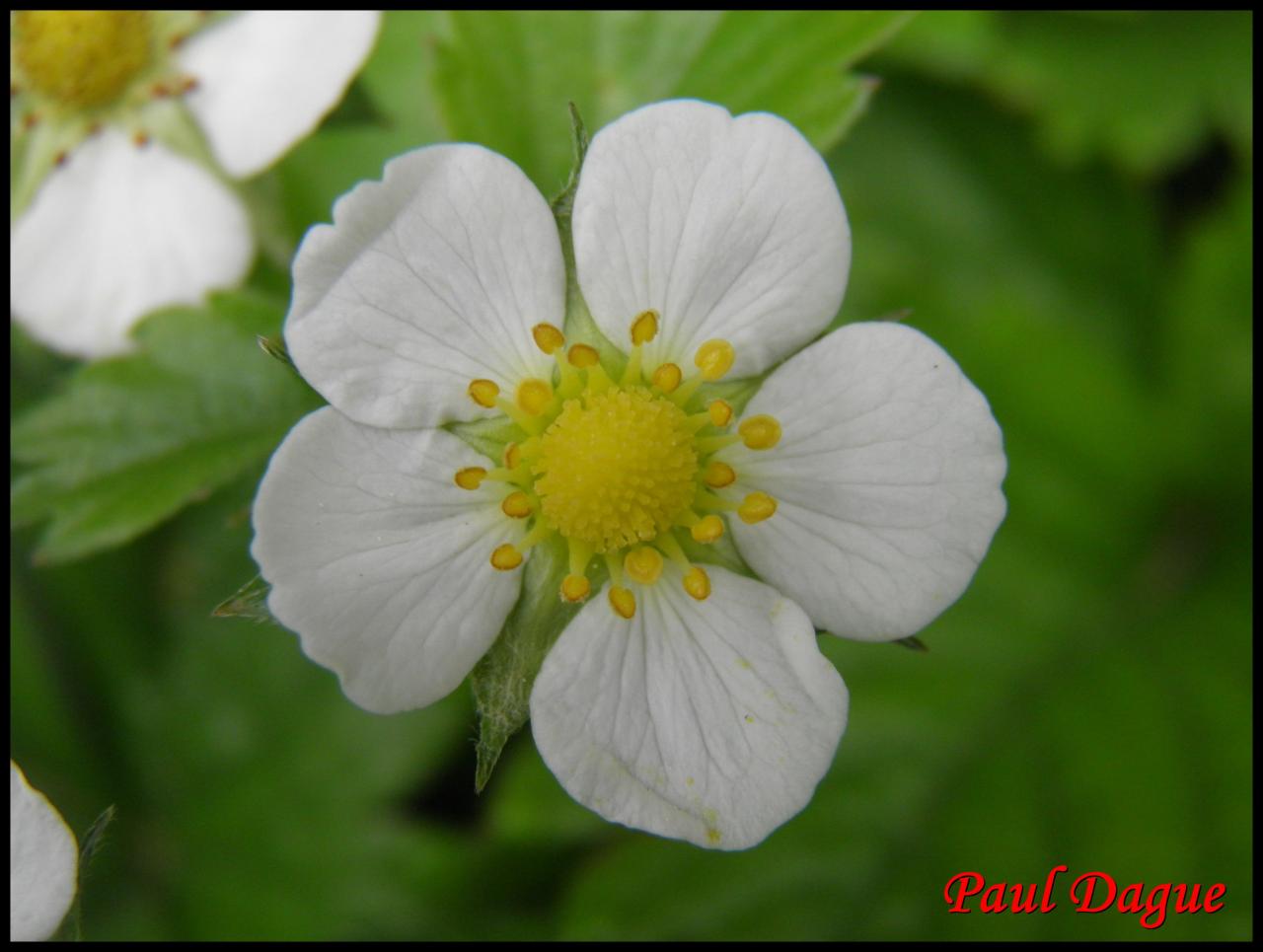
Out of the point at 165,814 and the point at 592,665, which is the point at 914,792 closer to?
the point at 592,665

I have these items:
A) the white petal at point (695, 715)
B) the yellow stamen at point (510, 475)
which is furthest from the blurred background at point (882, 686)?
the white petal at point (695, 715)

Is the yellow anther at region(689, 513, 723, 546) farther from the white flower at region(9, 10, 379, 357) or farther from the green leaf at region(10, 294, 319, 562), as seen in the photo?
the white flower at region(9, 10, 379, 357)

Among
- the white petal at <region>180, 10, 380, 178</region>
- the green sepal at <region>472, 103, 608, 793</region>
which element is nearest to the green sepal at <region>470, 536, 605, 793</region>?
the green sepal at <region>472, 103, 608, 793</region>

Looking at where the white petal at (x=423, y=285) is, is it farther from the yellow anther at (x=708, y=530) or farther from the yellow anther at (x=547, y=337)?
the yellow anther at (x=708, y=530)

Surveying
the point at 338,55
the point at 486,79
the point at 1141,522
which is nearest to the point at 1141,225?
Answer: the point at 1141,522

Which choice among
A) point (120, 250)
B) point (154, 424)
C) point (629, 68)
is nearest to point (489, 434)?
point (154, 424)

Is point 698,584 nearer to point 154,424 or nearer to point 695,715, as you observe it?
point 695,715

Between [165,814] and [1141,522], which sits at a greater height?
[1141,522]

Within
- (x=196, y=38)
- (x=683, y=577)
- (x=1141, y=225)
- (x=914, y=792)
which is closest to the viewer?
(x=683, y=577)
